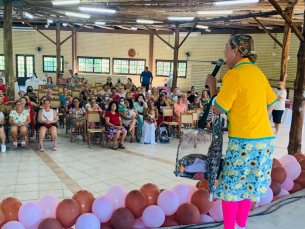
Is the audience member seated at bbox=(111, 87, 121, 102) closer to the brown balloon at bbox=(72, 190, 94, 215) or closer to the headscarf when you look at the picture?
the brown balloon at bbox=(72, 190, 94, 215)

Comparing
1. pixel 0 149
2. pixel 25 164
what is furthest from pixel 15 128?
pixel 25 164

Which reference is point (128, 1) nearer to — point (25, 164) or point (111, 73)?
point (25, 164)

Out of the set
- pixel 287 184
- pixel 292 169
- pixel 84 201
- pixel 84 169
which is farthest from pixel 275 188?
pixel 84 169

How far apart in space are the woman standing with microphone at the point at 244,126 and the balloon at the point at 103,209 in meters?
0.98

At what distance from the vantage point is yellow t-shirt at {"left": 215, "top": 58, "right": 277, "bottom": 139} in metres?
2.00

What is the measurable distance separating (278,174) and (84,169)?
10.5 feet

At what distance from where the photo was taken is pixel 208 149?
7.56ft

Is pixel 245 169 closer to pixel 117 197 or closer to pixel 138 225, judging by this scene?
pixel 138 225

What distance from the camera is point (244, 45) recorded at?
208 cm

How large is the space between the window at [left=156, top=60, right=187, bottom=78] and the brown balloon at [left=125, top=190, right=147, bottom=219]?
15350 mm

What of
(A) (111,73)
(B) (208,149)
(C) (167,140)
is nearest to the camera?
(B) (208,149)

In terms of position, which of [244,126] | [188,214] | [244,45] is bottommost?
[188,214]

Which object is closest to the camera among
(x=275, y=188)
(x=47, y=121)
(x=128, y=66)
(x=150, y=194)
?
(x=150, y=194)

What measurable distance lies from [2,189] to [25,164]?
1174mm
